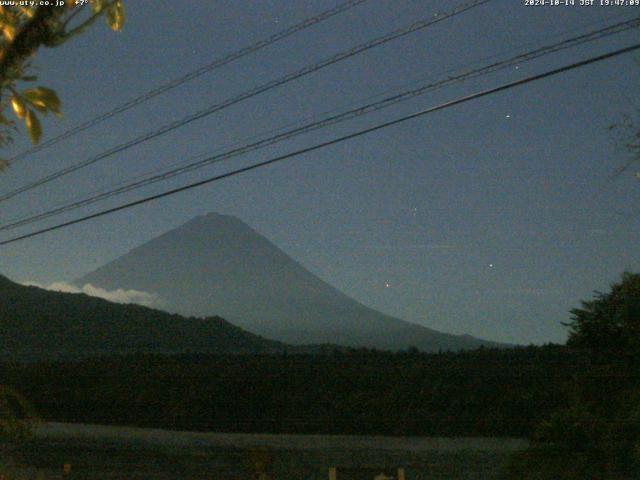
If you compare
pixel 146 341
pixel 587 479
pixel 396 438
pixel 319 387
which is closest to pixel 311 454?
pixel 396 438

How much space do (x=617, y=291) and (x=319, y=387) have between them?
18.7 feet

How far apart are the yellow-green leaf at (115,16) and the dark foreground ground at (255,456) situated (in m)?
6.49

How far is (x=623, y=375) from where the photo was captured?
7.44m

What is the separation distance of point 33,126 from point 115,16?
2.61 feet

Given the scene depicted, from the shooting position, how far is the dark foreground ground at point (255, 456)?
9922 mm

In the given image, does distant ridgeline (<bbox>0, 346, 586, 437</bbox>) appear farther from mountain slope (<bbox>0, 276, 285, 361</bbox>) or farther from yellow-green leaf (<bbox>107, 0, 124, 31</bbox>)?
yellow-green leaf (<bbox>107, 0, 124, 31</bbox>)

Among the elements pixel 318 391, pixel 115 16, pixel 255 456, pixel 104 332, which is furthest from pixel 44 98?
pixel 104 332

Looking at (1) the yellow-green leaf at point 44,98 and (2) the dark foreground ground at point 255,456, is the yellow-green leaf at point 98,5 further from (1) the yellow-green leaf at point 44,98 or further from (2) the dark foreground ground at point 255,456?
(2) the dark foreground ground at point 255,456

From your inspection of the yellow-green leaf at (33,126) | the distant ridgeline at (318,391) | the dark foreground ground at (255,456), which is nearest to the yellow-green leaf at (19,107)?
the yellow-green leaf at (33,126)

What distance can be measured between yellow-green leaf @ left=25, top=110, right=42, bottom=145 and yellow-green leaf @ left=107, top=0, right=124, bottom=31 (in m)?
0.68

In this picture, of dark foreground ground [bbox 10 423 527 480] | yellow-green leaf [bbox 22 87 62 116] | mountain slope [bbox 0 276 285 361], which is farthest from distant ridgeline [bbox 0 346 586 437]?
yellow-green leaf [bbox 22 87 62 116]

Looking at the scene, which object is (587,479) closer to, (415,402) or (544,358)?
(544,358)

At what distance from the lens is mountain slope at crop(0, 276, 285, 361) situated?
1841 cm

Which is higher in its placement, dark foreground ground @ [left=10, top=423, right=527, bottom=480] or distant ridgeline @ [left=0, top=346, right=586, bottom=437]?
distant ridgeline @ [left=0, top=346, right=586, bottom=437]
